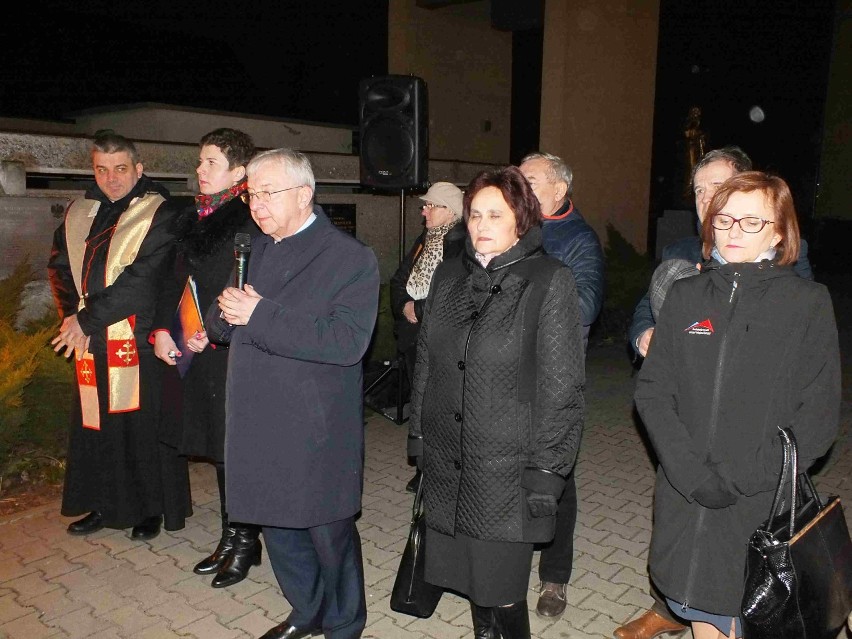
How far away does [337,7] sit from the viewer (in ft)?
39.0

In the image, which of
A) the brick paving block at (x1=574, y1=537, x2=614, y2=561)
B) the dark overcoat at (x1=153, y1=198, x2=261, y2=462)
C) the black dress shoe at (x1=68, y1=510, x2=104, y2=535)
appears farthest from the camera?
the black dress shoe at (x1=68, y1=510, x2=104, y2=535)

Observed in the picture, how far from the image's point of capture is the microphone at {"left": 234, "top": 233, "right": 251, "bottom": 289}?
2.68 meters

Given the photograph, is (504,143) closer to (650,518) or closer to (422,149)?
(422,149)

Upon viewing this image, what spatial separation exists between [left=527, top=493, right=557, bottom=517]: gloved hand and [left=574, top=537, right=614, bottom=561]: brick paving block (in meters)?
1.76

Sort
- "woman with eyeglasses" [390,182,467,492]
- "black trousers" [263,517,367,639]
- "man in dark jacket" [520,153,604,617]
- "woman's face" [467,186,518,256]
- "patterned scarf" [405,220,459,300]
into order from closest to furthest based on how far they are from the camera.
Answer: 1. "woman's face" [467,186,518,256]
2. "black trousers" [263,517,367,639]
3. "man in dark jacket" [520,153,604,617]
4. "woman with eyeglasses" [390,182,467,492]
5. "patterned scarf" [405,220,459,300]

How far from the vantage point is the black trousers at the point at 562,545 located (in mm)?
3436

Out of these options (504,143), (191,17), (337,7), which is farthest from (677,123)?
(191,17)

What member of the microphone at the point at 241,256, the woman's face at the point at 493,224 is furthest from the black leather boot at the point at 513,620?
the microphone at the point at 241,256

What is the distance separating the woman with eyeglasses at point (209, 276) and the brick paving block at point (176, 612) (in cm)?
21

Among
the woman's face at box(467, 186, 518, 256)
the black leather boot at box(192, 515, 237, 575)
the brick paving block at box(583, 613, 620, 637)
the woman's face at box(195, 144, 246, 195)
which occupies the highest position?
the woman's face at box(195, 144, 246, 195)

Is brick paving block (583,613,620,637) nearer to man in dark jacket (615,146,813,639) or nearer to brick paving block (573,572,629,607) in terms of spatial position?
man in dark jacket (615,146,813,639)

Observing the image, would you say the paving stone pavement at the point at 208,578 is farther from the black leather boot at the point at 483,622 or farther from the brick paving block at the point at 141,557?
the black leather boot at the point at 483,622

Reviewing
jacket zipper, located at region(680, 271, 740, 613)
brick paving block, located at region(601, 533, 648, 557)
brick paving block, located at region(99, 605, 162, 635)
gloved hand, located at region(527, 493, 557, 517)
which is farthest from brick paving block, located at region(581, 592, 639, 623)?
brick paving block, located at region(99, 605, 162, 635)

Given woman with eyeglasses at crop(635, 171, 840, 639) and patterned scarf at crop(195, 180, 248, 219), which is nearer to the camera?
woman with eyeglasses at crop(635, 171, 840, 639)
